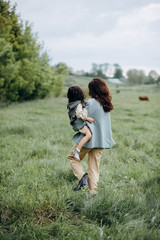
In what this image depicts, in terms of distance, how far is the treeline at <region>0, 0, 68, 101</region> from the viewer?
12.4m

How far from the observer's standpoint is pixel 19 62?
1491 centimetres

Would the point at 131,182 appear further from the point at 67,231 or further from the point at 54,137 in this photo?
the point at 54,137

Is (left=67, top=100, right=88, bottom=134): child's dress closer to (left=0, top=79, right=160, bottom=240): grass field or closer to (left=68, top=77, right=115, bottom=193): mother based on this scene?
(left=68, top=77, right=115, bottom=193): mother

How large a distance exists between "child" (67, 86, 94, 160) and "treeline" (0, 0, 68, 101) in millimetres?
9051

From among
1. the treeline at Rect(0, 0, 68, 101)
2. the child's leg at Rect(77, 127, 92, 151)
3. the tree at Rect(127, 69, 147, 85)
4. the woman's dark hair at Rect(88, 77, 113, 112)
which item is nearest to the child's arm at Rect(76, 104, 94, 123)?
the child's leg at Rect(77, 127, 92, 151)

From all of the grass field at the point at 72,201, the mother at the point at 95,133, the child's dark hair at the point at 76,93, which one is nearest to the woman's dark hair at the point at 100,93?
the mother at the point at 95,133

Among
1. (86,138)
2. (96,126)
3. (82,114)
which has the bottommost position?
(86,138)

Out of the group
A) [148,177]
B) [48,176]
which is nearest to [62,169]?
[48,176]

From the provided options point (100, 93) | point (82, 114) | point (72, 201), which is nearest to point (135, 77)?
point (100, 93)

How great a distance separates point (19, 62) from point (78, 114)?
44.1 ft

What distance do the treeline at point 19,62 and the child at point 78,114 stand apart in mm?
9051

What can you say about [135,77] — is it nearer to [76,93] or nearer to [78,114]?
[76,93]

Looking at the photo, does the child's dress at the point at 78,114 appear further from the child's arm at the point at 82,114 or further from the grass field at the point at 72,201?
the grass field at the point at 72,201

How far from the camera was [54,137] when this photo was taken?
657 cm
